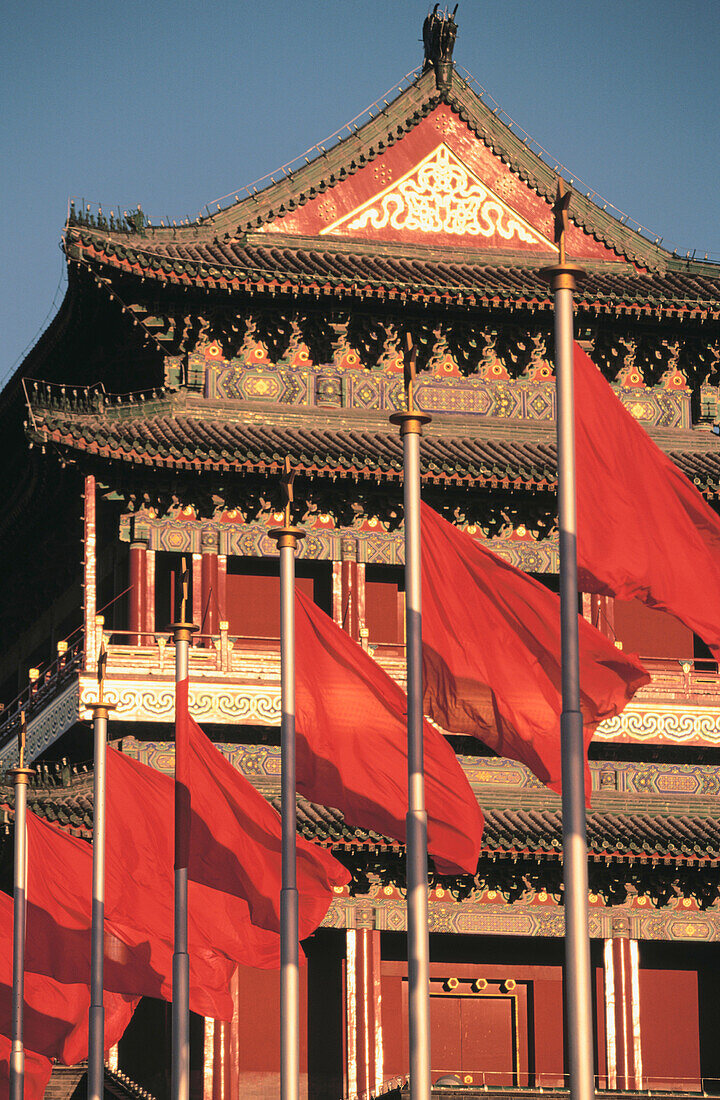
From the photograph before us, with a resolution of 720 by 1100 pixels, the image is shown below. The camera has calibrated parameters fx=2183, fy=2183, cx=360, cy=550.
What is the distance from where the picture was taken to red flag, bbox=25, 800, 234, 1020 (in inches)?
1183

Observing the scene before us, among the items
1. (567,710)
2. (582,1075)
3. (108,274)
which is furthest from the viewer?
(108,274)

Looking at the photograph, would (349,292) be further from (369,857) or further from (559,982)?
(559,982)

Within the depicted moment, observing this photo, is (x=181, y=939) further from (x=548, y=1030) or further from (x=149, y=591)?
(x=548, y=1030)

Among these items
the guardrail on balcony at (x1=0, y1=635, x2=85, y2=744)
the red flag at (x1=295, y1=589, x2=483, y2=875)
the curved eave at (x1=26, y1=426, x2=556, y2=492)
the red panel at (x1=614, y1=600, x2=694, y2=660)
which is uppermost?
the curved eave at (x1=26, y1=426, x2=556, y2=492)

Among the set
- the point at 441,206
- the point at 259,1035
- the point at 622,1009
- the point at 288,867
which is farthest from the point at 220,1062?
the point at 441,206

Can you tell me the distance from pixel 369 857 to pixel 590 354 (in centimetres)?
1148

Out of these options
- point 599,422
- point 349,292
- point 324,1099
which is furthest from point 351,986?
point 599,422

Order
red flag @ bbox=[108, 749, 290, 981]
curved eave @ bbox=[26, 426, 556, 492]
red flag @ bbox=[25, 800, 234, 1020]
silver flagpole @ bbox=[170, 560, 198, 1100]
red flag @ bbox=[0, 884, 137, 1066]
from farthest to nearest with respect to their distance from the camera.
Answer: curved eave @ bbox=[26, 426, 556, 492]
red flag @ bbox=[0, 884, 137, 1066]
red flag @ bbox=[25, 800, 234, 1020]
red flag @ bbox=[108, 749, 290, 981]
silver flagpole @ bbox=[170, 560, 198, 1100]

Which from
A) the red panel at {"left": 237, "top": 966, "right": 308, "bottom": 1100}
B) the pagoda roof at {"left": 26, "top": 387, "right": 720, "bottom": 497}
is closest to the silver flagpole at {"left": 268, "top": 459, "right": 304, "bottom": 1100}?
the red panel at {"left": 237, "top": 966, "right": 308, "bottom": 1100}

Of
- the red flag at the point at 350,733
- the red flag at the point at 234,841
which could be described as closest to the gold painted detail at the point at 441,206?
the red flag at the point at 234,841

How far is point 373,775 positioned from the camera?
82.6 ft

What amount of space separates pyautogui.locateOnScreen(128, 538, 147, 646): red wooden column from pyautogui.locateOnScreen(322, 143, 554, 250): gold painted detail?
797cm

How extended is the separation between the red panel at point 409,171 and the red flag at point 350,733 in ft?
61.8

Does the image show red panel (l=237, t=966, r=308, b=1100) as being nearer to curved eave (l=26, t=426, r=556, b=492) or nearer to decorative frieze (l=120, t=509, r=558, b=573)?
decorative frieze (l=120, t=509, r=558, b=573)
